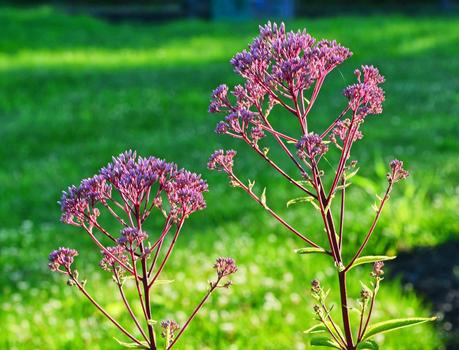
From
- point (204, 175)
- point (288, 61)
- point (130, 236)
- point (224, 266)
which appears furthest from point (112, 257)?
point (204, 175)

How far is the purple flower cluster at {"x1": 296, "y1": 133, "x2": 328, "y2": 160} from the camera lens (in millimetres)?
1343

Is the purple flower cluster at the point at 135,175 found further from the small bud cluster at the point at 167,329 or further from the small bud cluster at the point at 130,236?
the small bud cluster at the point at 167,329

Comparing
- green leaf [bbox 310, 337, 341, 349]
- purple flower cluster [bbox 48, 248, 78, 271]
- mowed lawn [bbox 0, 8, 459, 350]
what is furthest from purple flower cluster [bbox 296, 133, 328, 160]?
mowed lawn [bbox 0, 8, 459, 350]

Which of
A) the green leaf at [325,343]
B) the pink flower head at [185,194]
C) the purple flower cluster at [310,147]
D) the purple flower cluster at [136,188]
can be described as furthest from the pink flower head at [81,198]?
the green leaf at [325,343]

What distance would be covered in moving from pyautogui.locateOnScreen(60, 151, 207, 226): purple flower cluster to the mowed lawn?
160cm

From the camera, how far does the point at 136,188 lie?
1384 millimetres

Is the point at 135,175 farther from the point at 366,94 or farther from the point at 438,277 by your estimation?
the point at 438,277

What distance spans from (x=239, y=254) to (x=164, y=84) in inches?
441

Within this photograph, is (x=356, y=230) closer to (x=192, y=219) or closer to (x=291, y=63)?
(x=192, y=219)

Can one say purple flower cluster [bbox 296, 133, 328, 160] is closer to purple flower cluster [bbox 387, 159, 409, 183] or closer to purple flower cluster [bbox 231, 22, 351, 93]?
purple flower cluster [bbox 231, 22, 351, 93]

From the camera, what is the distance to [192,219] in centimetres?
868

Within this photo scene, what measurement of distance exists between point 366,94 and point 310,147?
0.17m

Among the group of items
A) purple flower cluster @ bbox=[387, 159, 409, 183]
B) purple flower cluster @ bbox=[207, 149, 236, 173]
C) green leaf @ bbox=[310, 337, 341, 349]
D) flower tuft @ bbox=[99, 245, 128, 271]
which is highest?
purple flower cluster @ bbox=[207, 149, 236, 173]

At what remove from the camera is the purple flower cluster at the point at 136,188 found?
1.39 m
